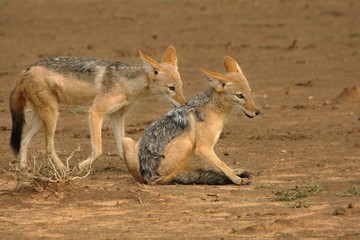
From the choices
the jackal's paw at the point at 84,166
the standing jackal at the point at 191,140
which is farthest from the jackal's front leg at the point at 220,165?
the jackal's paw at the point at 84,166

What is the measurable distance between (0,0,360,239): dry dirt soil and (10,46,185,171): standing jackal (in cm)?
38

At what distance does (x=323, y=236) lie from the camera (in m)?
8.49

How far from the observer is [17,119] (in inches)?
480

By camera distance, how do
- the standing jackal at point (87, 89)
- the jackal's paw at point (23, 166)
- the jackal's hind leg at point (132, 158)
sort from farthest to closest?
1. the standing jackal at point (87, 89)
2. the jackal's hind leg at point (132, 158)
3. the jackal's paw at point (23, 166)

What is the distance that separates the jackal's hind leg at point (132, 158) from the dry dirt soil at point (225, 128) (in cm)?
20

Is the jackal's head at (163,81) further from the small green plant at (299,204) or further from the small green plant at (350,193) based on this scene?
the small green plant at (299,204)

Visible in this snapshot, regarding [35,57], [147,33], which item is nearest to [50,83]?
[35,57]

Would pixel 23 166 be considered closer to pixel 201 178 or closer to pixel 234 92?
pixel 201 178

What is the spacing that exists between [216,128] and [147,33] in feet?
41.1

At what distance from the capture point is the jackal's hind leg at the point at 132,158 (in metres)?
10.8

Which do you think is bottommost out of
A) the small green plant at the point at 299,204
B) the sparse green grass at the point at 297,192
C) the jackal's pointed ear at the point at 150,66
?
the sparse green grass at the point at 297,192

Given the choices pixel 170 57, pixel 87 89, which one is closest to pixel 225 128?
pixel 170 57

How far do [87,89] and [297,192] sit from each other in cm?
332

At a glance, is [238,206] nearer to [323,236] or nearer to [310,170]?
[323,236]
